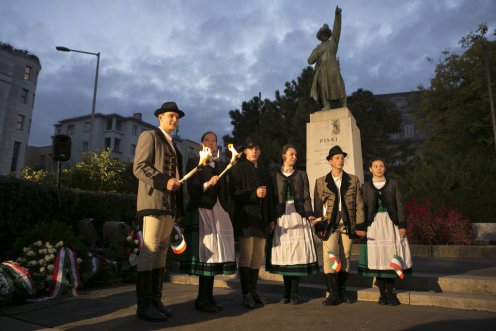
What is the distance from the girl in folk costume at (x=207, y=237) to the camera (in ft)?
14.1

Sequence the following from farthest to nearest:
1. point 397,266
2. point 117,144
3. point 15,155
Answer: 1. point 117,144
2. point 15,155
3. point 397,266

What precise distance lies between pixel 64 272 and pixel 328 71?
9.67 m

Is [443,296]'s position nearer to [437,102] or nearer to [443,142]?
[443,142]

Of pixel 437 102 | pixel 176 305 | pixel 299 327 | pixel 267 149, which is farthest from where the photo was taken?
pixel 437 102

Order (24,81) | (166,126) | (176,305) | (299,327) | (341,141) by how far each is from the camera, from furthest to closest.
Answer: (24,81) → (341,141) → (176,305) → (166,126) → (299,327)

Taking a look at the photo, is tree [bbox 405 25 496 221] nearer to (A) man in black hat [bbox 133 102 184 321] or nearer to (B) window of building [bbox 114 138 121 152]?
(A) man in black hat [bbox 133 102 184 321]

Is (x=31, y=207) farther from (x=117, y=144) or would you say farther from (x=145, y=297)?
(x=117, y=144)

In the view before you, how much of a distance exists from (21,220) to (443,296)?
6.90 metres

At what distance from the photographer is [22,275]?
210 inches

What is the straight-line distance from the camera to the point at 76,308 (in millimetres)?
4801

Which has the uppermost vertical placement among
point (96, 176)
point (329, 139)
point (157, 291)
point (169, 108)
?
point (329, 139)

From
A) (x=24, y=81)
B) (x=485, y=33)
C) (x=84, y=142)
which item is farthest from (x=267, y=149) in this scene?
(x=84, y=142)

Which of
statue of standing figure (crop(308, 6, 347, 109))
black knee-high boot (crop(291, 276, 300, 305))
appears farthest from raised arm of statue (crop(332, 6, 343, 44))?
black knee-high boot (crop(291, 276, 300, 305))

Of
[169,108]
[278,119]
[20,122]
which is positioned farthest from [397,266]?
[20,122]
